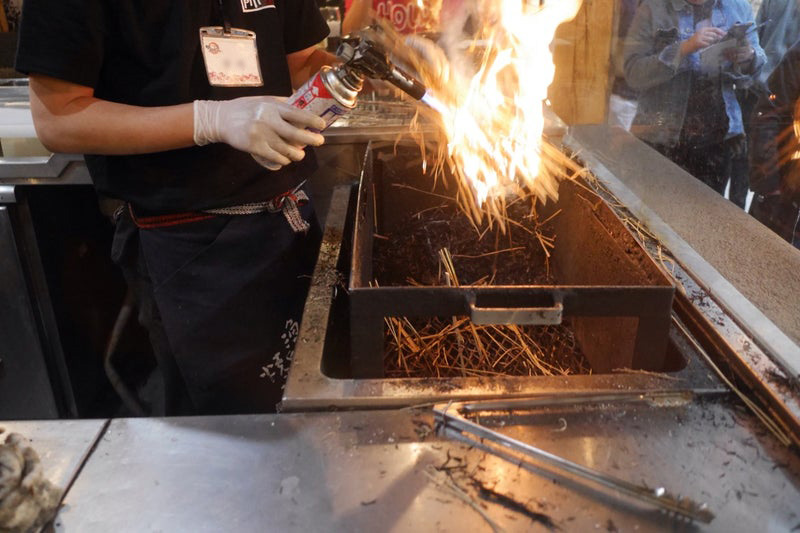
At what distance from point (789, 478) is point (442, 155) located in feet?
4.86

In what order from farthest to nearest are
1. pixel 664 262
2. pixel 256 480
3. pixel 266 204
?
pixel 266 204 → pixel 664 262 → pixel 256 480

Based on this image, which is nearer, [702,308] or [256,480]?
[256,480]

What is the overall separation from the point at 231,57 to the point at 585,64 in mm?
1753

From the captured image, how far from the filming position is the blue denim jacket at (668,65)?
2.11m

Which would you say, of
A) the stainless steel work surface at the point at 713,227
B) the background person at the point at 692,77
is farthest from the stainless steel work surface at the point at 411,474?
the background person at the point at 692,77

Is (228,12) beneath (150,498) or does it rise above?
above

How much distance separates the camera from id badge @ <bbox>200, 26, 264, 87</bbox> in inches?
62.7

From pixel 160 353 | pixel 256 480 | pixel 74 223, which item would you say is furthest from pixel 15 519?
pixel 74 223

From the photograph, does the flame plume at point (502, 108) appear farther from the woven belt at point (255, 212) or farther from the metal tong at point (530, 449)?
the metal tong at point (530, 449)

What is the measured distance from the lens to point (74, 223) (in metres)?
2.60

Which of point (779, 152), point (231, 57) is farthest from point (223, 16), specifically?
point (779, 152)

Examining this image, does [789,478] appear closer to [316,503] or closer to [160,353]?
[316,503]

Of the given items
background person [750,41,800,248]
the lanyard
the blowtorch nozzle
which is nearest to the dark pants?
the lanyard

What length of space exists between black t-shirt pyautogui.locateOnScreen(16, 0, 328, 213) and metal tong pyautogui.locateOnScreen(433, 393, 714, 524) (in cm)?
96
